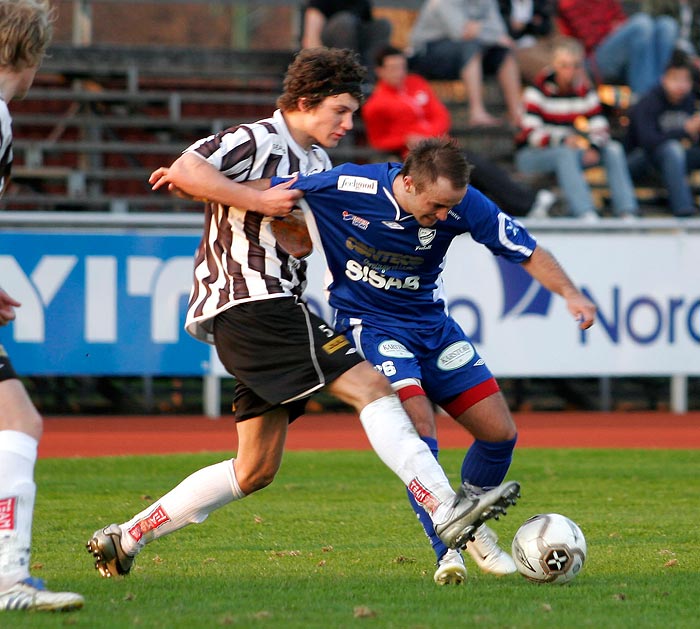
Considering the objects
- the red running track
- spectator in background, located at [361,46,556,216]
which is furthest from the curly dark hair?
spectator in background, located at [361,46,556,216]

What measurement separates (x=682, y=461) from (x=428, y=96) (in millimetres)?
5449

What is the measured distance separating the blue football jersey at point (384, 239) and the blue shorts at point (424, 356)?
0.19 ft

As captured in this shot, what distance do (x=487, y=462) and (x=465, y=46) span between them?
10.1 m

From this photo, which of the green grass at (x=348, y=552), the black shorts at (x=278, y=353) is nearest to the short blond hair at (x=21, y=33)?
the black shorts at (x=278, y=353)

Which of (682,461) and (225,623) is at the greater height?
(225,623)

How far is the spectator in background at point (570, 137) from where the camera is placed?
13.8 meters

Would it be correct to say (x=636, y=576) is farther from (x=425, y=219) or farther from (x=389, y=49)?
(x=389, y=49)

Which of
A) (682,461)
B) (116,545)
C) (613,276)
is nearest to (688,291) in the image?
(613,276)

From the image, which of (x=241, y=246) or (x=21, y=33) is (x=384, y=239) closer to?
(x=241, y=246)

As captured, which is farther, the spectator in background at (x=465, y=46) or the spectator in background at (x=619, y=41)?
the spectator in background at (x=619, y=41)

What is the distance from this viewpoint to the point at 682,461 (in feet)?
32.9

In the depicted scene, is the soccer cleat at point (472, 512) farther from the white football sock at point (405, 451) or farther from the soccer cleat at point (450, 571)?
the soccer cleat at point (450, 571)

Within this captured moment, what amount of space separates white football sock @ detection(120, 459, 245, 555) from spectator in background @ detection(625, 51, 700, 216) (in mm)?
9475

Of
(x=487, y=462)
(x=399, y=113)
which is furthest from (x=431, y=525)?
(x=399, y=113)
